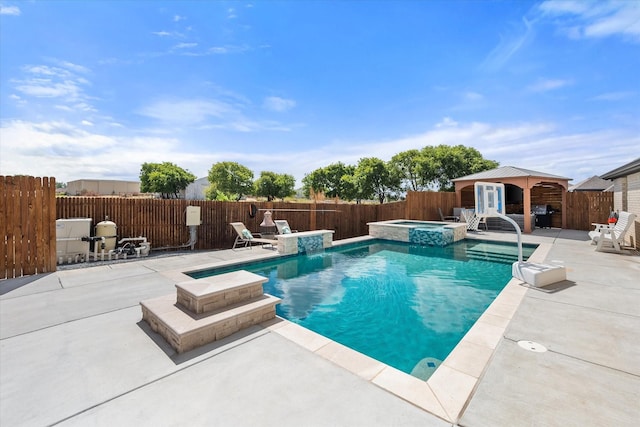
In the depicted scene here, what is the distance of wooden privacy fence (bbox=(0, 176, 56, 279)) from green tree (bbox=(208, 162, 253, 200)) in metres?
37.8

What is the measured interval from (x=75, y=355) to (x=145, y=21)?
25.9 ft

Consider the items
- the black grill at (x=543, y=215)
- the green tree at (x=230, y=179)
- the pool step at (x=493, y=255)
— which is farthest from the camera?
the green tree at (x=230, y=179)

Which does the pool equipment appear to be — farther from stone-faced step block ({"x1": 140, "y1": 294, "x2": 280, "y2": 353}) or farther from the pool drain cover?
stone-faced step block ({"x1": 140, "y1": 294, "x2": 280, "y2": 353})

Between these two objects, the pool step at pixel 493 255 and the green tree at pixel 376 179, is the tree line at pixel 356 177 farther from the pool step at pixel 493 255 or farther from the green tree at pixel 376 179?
the pool step at pixel 493 255

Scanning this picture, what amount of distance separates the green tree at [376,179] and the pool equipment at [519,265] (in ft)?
84.8

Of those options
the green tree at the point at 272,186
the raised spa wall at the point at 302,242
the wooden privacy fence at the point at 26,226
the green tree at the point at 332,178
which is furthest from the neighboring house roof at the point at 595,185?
the green tree at the point at 272,186

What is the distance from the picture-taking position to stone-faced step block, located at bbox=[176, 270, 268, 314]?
118 inches

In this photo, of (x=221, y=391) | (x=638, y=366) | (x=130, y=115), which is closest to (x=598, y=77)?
(x=638, y=366)

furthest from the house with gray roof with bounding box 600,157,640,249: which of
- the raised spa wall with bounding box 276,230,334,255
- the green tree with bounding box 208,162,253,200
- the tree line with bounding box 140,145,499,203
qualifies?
the green tree with bounding box 208,162,253,200

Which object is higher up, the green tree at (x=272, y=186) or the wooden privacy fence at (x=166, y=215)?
the green tree at (x=272, y=186)

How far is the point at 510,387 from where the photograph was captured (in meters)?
2.00

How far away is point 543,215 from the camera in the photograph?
14539 mm

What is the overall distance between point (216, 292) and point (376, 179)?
99.0 feet

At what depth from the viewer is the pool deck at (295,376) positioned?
5.80 feet
